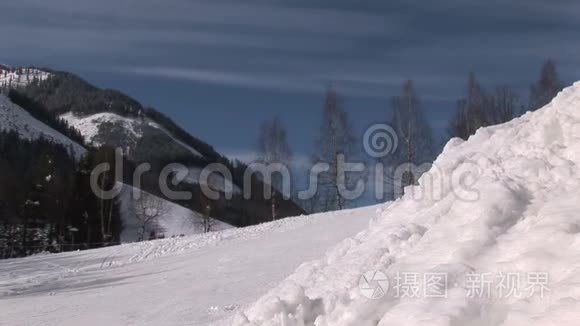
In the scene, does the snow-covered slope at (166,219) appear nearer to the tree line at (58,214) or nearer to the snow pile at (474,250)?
the tree line at (58,214)

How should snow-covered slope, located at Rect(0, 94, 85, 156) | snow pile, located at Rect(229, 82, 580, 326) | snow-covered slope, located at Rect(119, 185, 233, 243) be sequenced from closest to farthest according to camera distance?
snow pile, located at Rect(229, 82, 580, 326) → snow-covered slope, located at Rect(119, 185, 233, 243) → snow-covered slope, located at Rect(0, 94, 85, 156)

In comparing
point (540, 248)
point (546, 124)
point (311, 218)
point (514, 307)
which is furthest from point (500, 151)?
point (311, 218)

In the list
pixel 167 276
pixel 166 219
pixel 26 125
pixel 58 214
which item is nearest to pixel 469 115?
pixel 167 276

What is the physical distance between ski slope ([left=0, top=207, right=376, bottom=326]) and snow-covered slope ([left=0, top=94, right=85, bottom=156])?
12227 cm

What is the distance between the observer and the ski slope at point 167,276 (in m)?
10.9

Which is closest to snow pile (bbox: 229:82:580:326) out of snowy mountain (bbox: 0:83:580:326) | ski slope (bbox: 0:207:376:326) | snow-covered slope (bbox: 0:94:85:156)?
snowy mountain (bbox: 0:83:580:326)

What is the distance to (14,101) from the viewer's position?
162 m

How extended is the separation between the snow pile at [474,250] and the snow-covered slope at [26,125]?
13692cm

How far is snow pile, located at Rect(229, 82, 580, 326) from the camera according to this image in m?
4.55

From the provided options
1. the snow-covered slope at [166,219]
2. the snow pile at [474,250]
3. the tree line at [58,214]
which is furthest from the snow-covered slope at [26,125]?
the snow pile at [474,250]

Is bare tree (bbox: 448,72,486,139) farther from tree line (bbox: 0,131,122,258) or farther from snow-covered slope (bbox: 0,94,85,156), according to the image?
snow-covered slope (bbox: 0,94,85,156)

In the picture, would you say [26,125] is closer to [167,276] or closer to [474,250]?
[167,276]

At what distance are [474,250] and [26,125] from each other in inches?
6051

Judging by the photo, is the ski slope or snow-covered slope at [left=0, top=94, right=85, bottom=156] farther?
snow-covered slope at [left=0, top=94, right=85, bottom=156]
